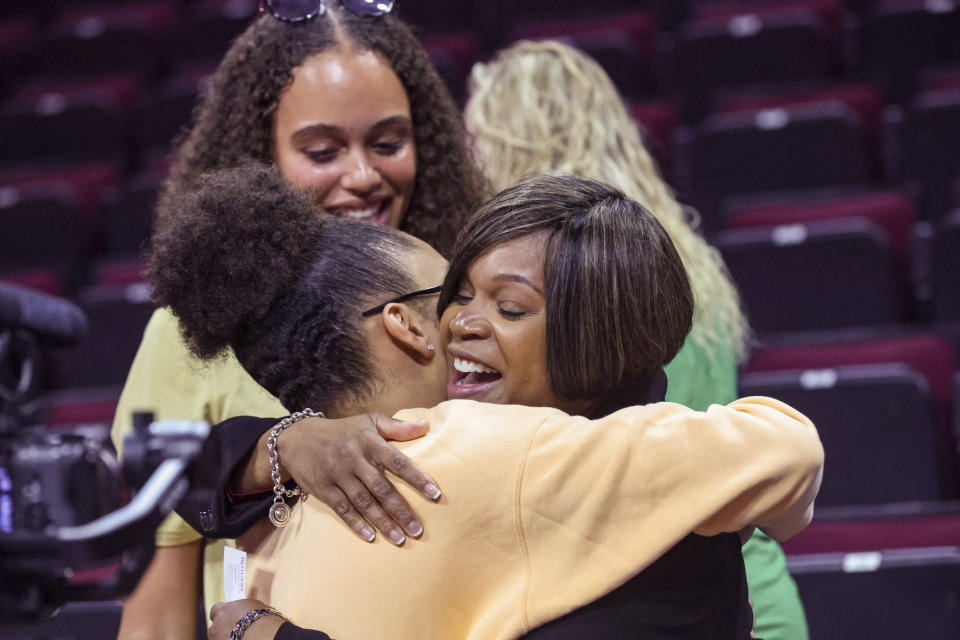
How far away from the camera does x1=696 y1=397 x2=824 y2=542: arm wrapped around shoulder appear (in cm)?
116

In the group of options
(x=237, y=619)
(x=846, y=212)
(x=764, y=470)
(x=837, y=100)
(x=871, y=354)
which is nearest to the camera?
(x=764, y=470)

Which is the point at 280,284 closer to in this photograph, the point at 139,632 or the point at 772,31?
the point at 139,632

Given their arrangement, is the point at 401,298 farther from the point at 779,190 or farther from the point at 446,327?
the point at 779,190

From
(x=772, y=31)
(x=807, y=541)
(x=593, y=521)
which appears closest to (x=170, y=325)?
(x=593, y=521)

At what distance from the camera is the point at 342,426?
1.31 m

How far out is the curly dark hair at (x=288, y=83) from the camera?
1.93m

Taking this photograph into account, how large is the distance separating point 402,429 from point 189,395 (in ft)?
1.94

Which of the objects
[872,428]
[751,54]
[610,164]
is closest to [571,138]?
[610,164]

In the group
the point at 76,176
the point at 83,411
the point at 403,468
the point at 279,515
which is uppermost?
the point at 403,468

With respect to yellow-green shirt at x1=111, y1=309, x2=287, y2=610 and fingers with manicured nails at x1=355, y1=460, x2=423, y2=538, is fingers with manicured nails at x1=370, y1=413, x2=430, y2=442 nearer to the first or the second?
fingers with manicured nails at x1=355, y1=460, x2=423, y2=538

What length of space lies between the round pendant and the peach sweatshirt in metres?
0.13

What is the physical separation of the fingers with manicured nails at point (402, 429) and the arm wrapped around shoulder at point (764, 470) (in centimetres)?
30

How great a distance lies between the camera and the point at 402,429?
4.11 feet

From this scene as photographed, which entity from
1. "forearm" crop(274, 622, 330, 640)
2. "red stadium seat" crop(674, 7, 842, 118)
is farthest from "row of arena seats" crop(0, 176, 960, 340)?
"forearm" crop(274, 622, 330, 640)
